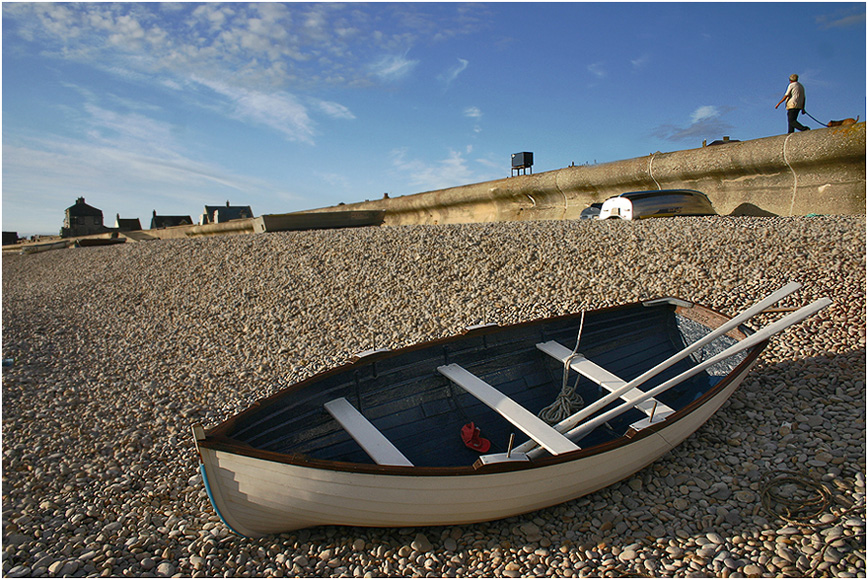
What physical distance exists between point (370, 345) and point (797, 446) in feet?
16.1

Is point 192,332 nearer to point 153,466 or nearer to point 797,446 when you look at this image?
point 153,466

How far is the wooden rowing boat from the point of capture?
2.87m

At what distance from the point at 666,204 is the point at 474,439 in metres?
8.71

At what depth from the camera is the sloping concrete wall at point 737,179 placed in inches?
374

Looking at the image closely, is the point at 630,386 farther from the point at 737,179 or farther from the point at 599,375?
the point at 737,179

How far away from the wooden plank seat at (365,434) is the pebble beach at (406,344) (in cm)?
60

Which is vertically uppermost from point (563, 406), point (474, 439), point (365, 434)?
point (365, 434)

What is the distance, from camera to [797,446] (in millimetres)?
3850

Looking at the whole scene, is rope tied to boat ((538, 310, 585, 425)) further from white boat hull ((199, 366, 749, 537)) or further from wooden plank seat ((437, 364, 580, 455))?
white boat hull ((199, 366, 749, 537))

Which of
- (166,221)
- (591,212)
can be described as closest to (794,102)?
(591,212)

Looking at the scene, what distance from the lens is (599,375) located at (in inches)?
174

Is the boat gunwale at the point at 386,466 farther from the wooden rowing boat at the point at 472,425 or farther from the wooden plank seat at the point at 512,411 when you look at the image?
the wooden plank seat at the point at 512,411

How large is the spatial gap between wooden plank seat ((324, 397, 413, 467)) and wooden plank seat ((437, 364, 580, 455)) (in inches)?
32.8

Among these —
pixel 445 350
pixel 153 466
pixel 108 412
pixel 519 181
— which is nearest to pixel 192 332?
pixel 108 412
